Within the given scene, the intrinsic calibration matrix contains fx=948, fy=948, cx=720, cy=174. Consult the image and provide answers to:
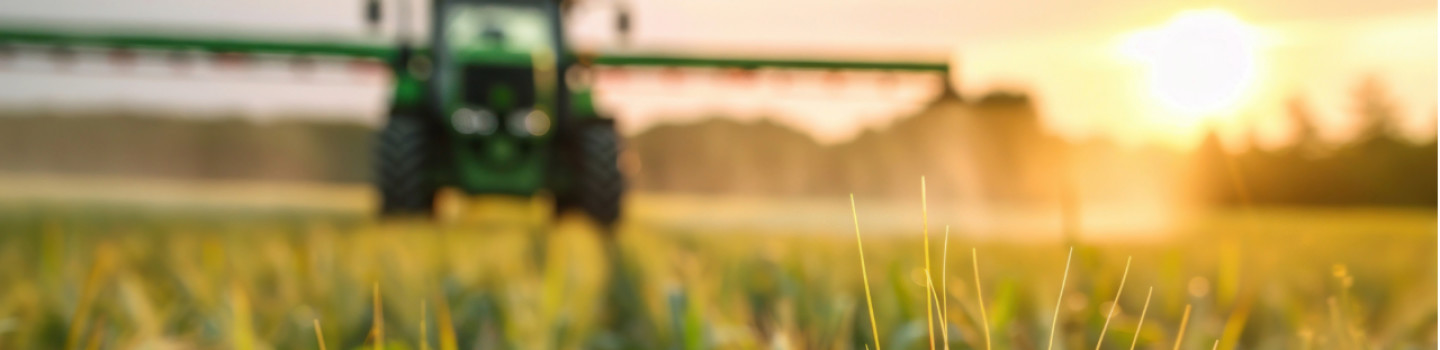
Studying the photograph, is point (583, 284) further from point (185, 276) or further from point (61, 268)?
point (61, 268)

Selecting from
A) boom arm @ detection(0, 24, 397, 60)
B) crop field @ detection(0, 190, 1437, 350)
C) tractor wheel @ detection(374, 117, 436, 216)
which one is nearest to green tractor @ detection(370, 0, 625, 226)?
tractor wheel @ detection(374, 117, 436, 216)

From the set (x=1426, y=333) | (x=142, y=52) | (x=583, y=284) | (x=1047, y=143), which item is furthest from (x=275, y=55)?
(x=1047, y=143)

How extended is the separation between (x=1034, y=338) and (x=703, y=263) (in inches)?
33.3

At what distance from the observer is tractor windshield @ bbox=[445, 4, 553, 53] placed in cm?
610

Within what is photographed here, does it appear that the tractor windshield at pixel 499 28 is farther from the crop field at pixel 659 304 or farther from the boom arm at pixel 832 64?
the crop field at pixel 659 304

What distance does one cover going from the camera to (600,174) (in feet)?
19.2

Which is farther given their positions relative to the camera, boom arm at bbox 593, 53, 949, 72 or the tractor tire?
boom arm at bbox 593, 53, 949, 72

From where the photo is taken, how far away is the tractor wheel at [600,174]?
5.82 m

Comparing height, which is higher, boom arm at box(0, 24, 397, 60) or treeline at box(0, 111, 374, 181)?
boom arm at box(0, 24, 397, 60)

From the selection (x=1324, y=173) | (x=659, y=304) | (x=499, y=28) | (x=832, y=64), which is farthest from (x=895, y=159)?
(x=659, y=304)

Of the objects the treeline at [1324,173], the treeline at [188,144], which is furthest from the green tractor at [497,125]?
the treeline at [188,144]

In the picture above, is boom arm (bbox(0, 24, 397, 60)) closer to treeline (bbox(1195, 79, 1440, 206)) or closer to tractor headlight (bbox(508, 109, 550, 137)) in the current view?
tractor headlight (bbox(508, 109, 550, 137))

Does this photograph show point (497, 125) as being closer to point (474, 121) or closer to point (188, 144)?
point (474, 121)

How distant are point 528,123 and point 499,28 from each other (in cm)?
72
